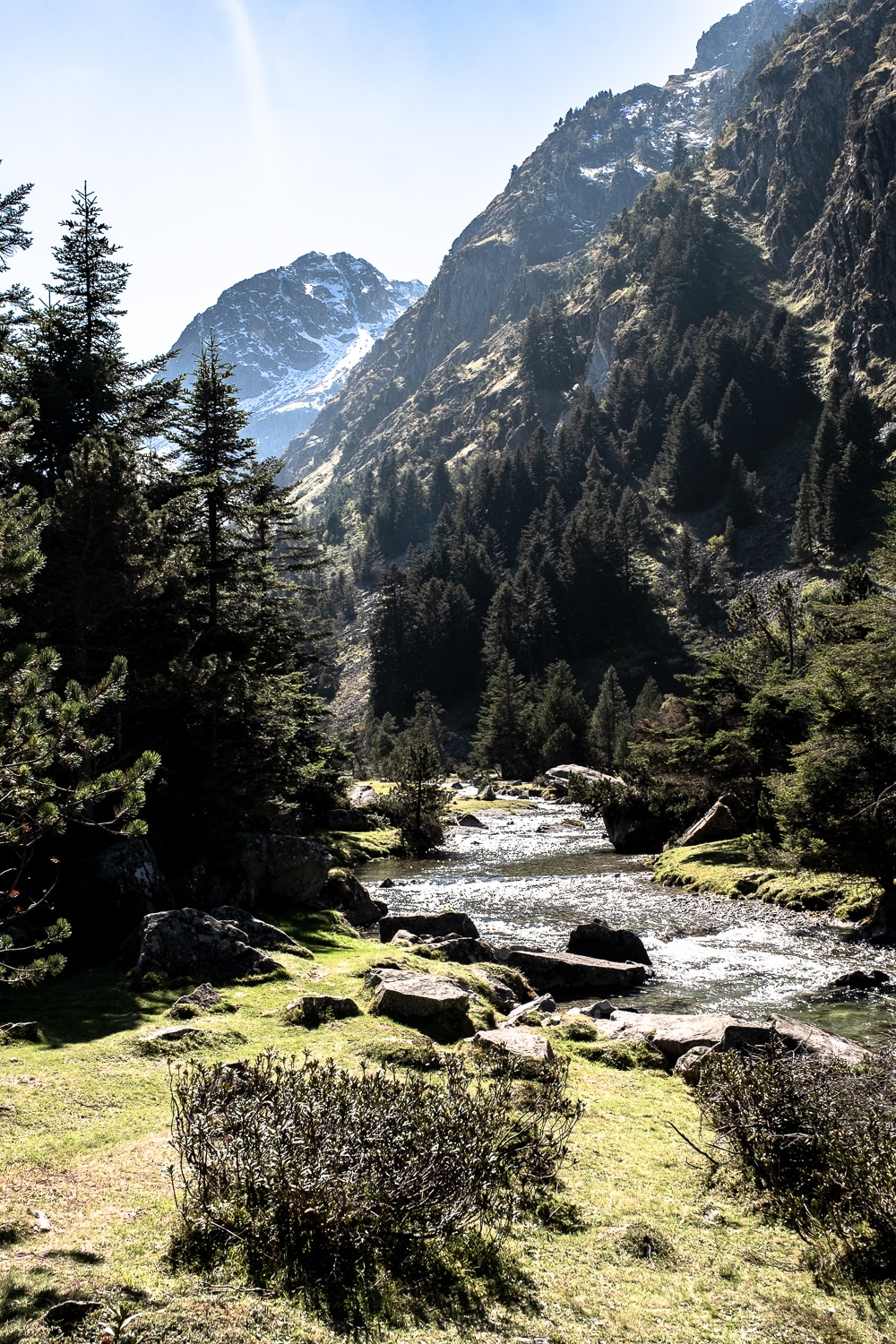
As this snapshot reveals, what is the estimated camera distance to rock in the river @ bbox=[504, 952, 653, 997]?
57.9 feet

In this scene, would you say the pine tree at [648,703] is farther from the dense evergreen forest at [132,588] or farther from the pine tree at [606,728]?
the dense evergreen forest at [132,588]

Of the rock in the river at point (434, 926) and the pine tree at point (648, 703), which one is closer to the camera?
the rock in the river at point (434, 926)

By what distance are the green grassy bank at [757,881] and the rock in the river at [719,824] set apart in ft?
2.34

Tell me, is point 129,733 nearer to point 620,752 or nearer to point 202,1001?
point 202,1001

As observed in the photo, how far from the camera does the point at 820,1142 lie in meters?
7.09

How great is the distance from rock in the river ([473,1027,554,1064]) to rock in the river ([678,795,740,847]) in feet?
86.2

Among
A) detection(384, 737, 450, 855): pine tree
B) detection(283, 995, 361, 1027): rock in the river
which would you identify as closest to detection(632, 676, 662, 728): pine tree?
detection(384, 737, 450, 855): pine tree

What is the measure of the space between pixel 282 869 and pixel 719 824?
21.9 meters

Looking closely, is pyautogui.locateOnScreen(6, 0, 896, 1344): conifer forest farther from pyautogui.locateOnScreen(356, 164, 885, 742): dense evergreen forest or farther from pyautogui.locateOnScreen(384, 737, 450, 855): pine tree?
pyautogui.locateOnScreen(356, 164, 885, 742): dense evergreen forest

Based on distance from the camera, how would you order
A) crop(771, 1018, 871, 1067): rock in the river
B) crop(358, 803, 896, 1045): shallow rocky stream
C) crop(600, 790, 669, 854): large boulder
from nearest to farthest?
crop(771, 1018, 871, 1067): rock in the river
crop(358, 803, 896, 1045): shallow rocky stream
crop(600, 790, 669, 854): large boulder

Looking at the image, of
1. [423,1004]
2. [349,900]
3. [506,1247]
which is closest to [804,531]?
[349,900]

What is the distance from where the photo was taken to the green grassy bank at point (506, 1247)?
488 centimetres

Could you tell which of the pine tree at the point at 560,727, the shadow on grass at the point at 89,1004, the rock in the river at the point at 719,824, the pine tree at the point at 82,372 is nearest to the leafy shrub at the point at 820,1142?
the shadow on grass at the point at 89,1004

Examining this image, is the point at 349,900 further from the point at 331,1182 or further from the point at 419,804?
the point at 331,1182
